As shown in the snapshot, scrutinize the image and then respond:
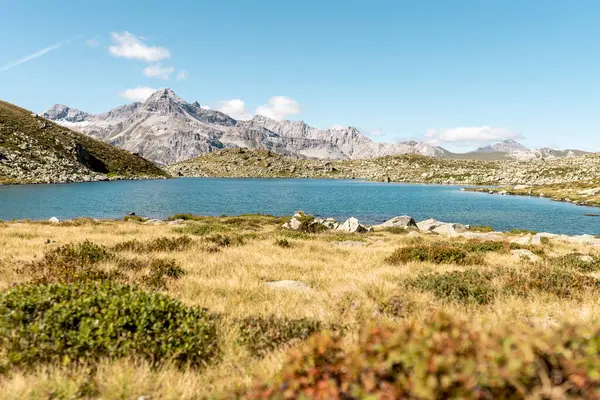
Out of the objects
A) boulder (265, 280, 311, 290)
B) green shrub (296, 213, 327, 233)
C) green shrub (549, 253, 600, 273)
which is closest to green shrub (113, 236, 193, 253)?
boulder (265, 280, 311, 290)

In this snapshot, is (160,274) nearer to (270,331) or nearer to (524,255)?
(270,331)

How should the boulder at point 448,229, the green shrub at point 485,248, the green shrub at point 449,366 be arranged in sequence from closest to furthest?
the green shrub at point 449,366 < the green shrub at point 485,248 < the boulder at point 448,229

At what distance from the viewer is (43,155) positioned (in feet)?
478

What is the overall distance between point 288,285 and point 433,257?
812 centimetres

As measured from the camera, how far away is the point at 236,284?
395 inches

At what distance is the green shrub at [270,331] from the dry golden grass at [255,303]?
0.69 feet

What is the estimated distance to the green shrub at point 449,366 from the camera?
9.08 feet

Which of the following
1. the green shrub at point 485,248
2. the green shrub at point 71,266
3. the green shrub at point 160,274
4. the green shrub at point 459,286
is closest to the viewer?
the green shrub at point 459,286

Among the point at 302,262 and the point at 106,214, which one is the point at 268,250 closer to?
the point at 302,262

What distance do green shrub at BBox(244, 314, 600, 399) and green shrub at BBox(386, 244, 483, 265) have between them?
1190cm

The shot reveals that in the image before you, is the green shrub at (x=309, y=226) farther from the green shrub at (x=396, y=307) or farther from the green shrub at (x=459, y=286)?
the green shrub at (x=396, y=307)

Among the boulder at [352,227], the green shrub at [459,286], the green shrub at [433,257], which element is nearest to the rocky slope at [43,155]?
the boulder at [352,227]

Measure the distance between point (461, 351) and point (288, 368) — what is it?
1.69m

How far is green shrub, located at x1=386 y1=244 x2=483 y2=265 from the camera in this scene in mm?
15211
